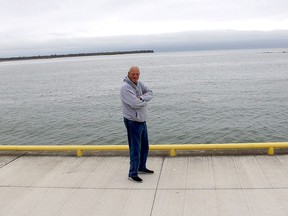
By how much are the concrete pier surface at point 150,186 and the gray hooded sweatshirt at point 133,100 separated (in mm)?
1048

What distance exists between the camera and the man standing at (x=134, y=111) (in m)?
4.66

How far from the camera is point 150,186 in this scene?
472cm

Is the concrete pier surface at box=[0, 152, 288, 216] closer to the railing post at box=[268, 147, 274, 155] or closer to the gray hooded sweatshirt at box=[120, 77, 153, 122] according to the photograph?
the railing post at box=[268, 147, 274, 155]

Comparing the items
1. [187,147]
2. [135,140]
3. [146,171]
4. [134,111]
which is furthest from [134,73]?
[187,147]

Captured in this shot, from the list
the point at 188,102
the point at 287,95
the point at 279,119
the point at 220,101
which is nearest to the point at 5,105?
the point at 188,102

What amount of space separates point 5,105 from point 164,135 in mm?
21604

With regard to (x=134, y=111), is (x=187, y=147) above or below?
below

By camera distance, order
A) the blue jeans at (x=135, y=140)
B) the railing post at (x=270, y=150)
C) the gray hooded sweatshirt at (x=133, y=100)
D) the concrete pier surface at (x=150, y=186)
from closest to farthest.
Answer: the concrete pier surface at (x=150, y=186)
the gray hooded sweatshirt at (x=133, y=100)
the blue jeans at (x=135, y=140)
the railing post at (x=270, y=150)

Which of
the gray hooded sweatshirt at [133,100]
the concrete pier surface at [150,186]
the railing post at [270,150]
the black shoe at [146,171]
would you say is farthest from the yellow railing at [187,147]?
the gray hooded sweatshirt at [133,100]

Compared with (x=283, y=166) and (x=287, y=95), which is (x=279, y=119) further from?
(x=283, y=166)

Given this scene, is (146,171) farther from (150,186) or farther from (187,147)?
(187,147)

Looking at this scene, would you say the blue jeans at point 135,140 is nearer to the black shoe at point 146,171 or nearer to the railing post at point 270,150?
the black shoe at point 146,171

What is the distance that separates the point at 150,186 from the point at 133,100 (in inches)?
51.7

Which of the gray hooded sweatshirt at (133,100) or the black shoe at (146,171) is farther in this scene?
the black shoe at (146,171)
